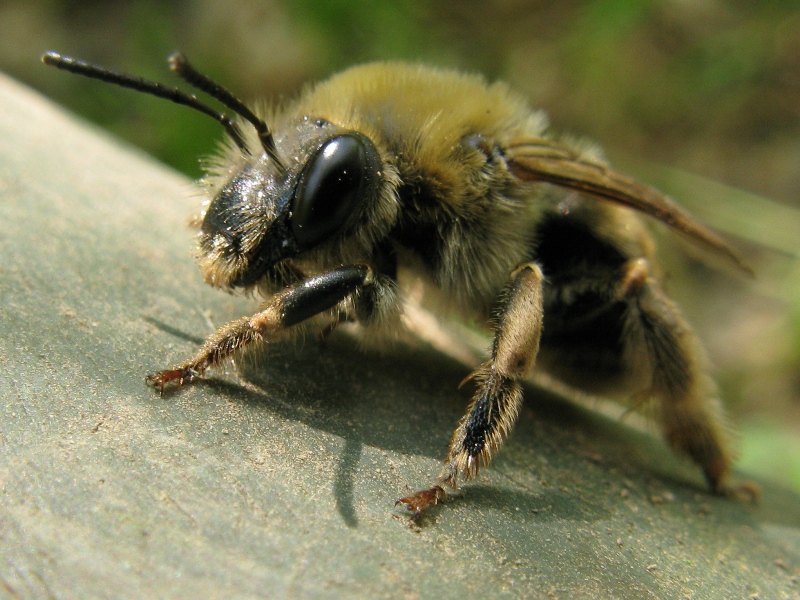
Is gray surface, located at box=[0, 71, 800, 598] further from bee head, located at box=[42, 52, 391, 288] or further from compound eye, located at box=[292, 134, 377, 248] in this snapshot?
compound eye, located at box=[292, 134, 377, 248]

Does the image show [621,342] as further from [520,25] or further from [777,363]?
[520,25]

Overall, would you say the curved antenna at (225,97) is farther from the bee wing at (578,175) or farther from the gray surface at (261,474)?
the bee wing at (578,175)

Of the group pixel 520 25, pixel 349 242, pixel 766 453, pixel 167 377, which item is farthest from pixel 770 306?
pixel 167 377

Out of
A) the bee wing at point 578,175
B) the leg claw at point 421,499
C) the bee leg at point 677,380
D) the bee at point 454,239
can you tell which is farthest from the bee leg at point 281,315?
the bee leg at point 677,380

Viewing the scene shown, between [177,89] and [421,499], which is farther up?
[177,89]

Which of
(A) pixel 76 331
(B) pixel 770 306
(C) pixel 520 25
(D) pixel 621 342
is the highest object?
(C) pixel 520 25

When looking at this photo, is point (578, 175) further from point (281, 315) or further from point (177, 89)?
point (177, 89)

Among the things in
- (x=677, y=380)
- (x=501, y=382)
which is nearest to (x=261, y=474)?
(x=501, y=382)

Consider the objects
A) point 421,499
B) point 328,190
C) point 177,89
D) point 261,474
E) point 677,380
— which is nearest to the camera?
point 261,474

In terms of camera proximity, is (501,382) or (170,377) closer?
(170,377)
